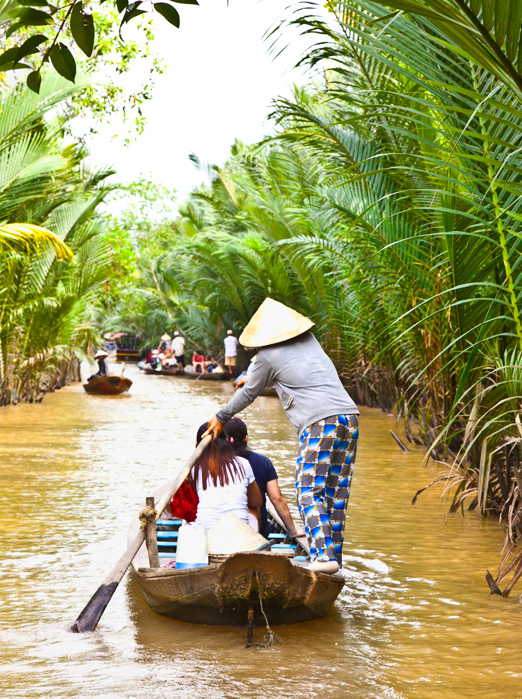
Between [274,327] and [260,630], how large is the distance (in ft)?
5.55

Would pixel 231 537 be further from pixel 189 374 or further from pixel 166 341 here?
pixel 166 341

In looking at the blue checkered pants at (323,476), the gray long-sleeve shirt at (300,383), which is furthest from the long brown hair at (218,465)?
the blue checkered pants at (323,476)

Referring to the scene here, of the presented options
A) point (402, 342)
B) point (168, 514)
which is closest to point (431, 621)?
point (168, 514)

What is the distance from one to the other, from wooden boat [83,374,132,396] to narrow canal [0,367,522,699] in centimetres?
1051

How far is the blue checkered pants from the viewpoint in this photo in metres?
4.59

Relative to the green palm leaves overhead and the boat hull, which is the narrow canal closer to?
the boat hull

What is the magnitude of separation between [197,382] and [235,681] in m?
23.0

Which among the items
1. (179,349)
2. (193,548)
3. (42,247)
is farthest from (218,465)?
(179,349)

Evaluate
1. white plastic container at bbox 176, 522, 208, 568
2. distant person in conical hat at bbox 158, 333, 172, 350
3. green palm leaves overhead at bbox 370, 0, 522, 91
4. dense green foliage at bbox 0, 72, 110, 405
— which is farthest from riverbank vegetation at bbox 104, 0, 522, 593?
distant person in conical hat at bbox 158, 333, 172, 350

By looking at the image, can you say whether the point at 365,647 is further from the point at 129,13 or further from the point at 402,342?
the point at 402,342

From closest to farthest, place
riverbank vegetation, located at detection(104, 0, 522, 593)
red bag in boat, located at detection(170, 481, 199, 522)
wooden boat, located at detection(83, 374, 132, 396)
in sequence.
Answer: riverbank vegetation, located at detection(104, 0, 522, 593) < red bag in boat, located at detection(170, 481, 199, 522) < wooden boat, located at detection(83, 374, 132, 396)

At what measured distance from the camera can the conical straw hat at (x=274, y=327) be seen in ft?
16.2

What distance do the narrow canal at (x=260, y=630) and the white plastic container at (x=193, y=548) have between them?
1.21 feet

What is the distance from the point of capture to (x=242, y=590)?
13.8 feet
